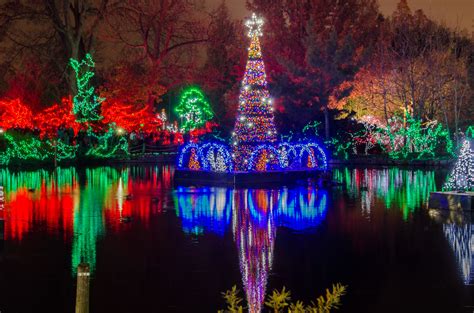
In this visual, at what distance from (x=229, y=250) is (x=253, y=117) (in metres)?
16.0

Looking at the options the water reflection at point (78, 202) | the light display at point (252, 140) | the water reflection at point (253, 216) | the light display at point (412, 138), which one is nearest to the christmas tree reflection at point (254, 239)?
the water reflection at point (253, 216)

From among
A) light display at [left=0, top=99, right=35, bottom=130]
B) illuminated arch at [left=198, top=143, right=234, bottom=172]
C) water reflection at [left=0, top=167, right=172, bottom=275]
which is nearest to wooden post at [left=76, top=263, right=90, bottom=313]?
water reflection at [left=0, top=167, right=172, bottom=275]

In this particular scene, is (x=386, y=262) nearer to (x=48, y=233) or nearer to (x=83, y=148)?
(x=48, y=233)

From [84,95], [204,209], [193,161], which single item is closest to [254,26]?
[193,161]

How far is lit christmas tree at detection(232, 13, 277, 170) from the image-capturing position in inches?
1121

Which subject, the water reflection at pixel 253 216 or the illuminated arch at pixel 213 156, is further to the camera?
the illuminated arch at pixel 213 156

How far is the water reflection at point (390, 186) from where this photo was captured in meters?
20.5

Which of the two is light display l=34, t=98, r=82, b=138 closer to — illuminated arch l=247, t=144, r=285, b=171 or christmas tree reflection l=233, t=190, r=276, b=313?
illuminated arch l=247, t=144, r=285, b=171

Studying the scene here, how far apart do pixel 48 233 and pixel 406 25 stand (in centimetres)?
3974

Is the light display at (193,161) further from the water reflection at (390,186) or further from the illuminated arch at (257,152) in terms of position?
the water reflection at (390,186)

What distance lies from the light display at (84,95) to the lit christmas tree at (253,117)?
19.6 metres

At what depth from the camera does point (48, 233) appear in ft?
49.4

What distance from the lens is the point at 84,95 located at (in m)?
47.3

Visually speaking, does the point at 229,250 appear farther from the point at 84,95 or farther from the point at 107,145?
the point at 84,95
